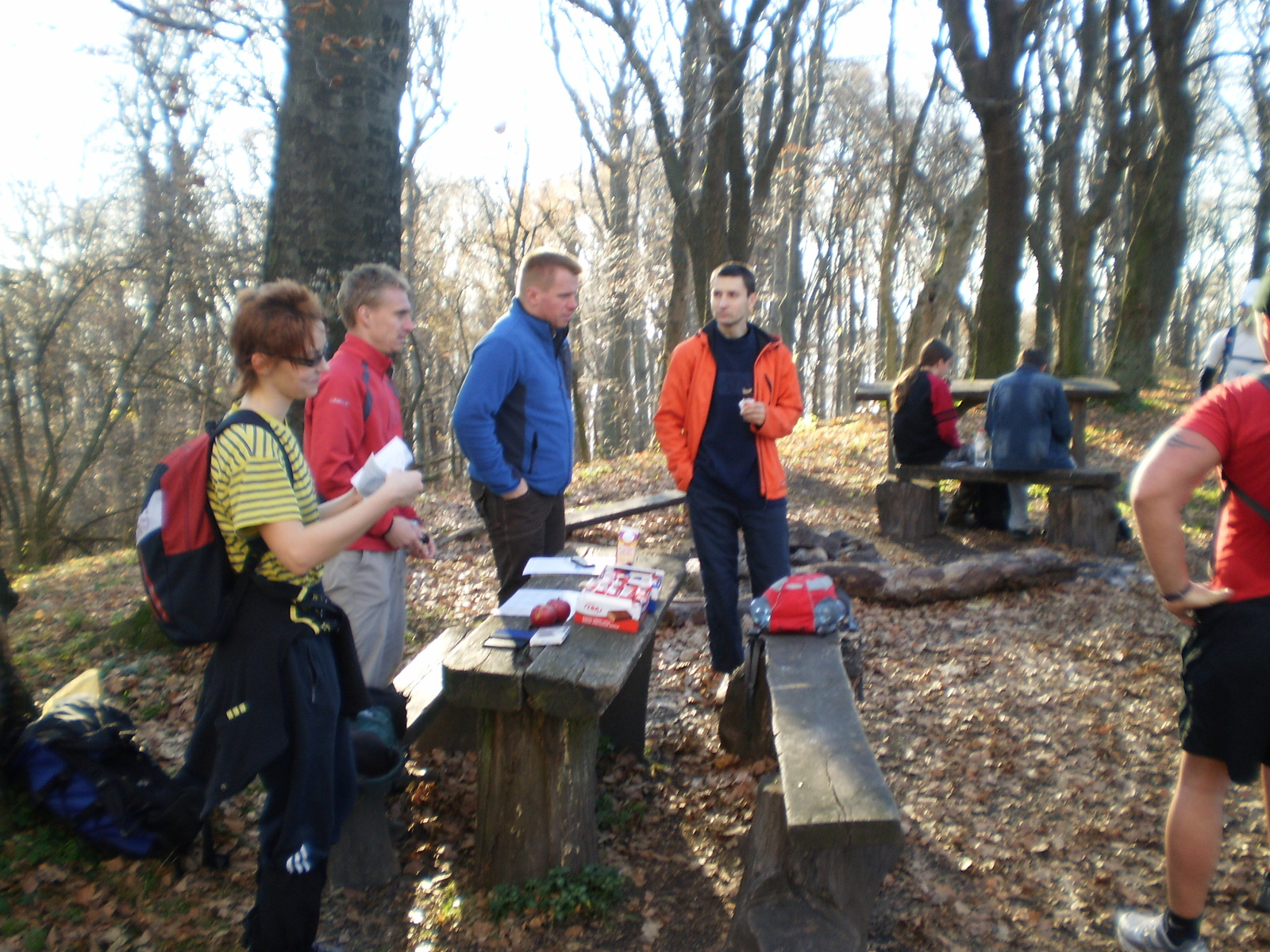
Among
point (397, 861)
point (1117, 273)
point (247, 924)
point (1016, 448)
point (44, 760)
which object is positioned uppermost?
point (1117, 273)

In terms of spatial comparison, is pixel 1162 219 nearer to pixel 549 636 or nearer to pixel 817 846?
pixel 549 636

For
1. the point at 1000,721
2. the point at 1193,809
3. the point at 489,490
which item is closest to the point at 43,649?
the point at 489,490

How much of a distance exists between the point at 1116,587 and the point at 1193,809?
4.05 m

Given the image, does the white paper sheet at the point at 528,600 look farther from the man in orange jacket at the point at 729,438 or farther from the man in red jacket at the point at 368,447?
the man in orange jacket at the point at 729,438

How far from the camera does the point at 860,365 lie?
121ft

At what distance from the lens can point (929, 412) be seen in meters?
7.82

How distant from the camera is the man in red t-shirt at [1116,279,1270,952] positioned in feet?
7.13

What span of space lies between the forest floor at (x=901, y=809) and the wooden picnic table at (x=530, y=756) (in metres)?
0.19

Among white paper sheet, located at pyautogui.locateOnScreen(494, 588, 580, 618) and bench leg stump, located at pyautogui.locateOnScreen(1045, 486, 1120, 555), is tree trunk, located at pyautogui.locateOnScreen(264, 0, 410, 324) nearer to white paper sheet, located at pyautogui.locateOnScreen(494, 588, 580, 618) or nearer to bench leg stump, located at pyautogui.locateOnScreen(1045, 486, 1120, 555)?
white paper sheet, located at pyautogui.locateOnScreen(494, 588, 580, 618)

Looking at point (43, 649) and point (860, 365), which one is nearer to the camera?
point (43, 649)

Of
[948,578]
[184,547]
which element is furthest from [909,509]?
[184,547]

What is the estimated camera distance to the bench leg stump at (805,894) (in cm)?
245

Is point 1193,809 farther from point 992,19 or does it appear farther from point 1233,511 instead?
point 992,19

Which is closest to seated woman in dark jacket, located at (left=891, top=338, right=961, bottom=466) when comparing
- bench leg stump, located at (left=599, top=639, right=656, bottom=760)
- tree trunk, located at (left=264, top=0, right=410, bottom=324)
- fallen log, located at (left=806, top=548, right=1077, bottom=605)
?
fallen log, located at (left=806, top=548, right=1077, bottom=605)
